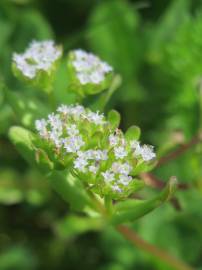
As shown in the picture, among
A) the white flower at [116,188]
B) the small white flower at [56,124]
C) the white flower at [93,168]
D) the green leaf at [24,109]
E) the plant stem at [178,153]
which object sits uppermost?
the plant stem at [178,153]

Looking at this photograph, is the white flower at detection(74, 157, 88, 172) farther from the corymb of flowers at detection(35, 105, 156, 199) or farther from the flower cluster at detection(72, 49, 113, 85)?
the flower cluster at detection(72, 49, 113, 85)

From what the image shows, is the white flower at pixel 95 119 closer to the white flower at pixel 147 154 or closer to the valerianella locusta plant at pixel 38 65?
the white flower at pixel 147 154

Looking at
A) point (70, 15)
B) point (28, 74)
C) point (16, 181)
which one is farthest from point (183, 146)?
point (70, 15)

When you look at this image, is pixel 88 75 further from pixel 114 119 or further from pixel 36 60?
pixel 114 119

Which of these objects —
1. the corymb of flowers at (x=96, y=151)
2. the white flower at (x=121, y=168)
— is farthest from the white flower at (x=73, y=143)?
the white flower at (x=121, y=168)

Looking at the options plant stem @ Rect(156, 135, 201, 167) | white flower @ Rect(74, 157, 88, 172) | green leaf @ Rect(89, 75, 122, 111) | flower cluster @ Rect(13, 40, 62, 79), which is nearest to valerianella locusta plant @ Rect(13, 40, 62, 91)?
flower cluster @ Rect(13, 40, 62, 79)

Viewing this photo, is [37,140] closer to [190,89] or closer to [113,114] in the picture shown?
[113,114]
